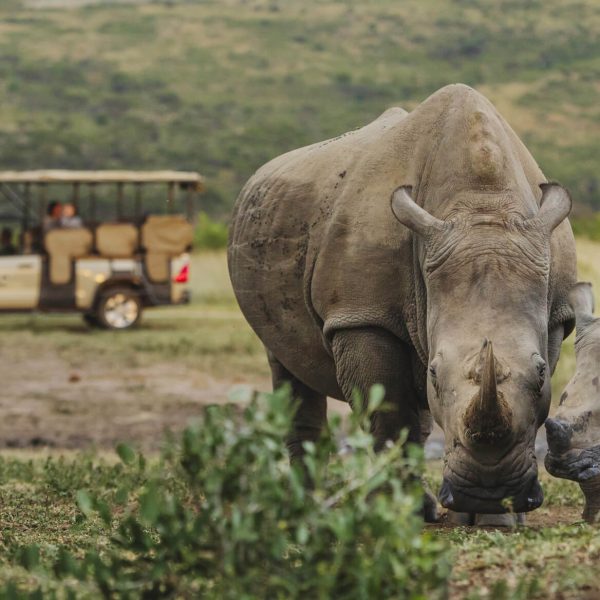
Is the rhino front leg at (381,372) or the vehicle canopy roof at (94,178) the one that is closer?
the rhino front leg at (381,372)

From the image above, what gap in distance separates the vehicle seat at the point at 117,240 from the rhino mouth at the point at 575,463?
17521 mm

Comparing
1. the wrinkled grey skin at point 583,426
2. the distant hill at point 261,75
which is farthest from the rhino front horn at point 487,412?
the distant hill at point 261,75

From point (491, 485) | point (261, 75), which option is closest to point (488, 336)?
point (491, 485)

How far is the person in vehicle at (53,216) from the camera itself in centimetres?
2377

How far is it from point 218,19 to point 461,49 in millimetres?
18824

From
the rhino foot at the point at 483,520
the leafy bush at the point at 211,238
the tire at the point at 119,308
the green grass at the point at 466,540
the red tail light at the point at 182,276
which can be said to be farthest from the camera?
the leafy bush at the point at 211,238

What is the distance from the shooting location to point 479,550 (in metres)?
5.54

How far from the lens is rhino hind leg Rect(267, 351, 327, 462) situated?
941 centimetres

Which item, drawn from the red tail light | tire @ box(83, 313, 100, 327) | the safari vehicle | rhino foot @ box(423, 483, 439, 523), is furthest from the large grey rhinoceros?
tire @ box(83, 313, 100, 327)

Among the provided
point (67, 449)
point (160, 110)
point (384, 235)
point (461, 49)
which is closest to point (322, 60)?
point (461, 49)

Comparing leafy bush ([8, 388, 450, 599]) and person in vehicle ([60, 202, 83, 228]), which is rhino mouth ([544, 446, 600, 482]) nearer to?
leafy bush ([8, 388, 450, 599])

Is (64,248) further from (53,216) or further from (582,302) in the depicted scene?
(582,302)

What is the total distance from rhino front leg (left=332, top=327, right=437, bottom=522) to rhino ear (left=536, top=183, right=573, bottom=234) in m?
1.00

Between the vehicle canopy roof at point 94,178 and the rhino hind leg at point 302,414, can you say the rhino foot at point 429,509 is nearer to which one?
the rhino hind leg at point 302,414
